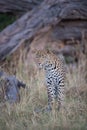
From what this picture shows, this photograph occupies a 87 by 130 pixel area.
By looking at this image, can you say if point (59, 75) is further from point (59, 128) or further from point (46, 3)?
point (46, 3)

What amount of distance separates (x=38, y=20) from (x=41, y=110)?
9.96 feet

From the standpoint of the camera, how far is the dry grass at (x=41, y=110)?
6.16 metres

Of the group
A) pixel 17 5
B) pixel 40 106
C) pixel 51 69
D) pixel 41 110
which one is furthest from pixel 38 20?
pixel 41 110

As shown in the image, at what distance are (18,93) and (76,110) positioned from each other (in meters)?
1.28

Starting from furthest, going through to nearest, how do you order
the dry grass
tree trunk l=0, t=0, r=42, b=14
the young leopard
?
tree trunk l=0, t=0, r=42, b=14 → the young leopard → the dry grass

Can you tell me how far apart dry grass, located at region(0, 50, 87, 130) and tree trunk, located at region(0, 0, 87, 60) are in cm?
65

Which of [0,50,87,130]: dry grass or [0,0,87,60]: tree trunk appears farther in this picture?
[0,0,87,60]: tree trunk

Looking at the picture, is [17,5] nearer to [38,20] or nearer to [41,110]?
[38,20]

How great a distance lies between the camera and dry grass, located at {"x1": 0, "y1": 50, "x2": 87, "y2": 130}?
243 inches

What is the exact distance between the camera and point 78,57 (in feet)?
34.6

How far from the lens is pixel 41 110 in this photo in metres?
7.18

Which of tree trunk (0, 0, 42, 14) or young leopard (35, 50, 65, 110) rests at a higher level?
tree trunk (0, 0, 42, 14)

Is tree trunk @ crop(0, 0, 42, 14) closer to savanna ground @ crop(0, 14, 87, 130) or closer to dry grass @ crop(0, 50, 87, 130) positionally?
savanna ground @ crop(0, 14, 87, 130)

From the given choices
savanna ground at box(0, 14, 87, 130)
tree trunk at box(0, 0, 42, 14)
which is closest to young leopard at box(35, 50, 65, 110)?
savanna ground at box(0, 14, 87, 130)
